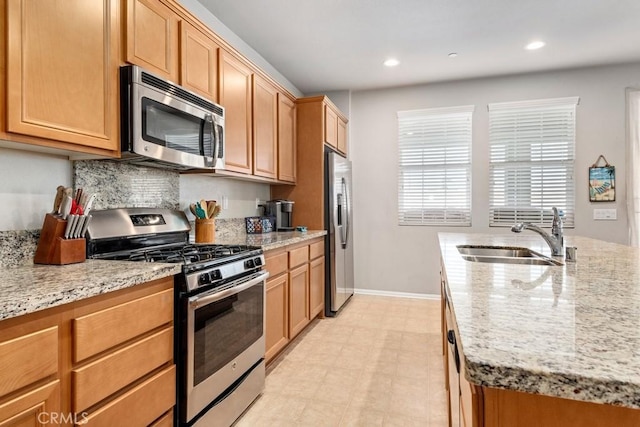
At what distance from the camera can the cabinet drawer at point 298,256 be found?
2791 mm

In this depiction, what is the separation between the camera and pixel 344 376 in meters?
2.40

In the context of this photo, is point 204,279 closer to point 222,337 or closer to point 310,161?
point 222,337

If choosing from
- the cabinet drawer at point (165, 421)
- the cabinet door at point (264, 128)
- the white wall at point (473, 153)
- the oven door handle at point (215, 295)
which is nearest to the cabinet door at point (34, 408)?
the cabinet drawer at point (165, 421)

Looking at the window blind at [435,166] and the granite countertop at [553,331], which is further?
the window blind at [435,166]

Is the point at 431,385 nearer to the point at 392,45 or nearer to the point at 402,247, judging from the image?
the point at 402,247

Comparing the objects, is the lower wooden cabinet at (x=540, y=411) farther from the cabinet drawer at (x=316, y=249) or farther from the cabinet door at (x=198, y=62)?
the cabinet drawer at (x=316, y=249)

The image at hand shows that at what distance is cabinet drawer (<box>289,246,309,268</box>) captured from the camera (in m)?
2.79

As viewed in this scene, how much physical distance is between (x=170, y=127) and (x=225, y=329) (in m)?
1.11

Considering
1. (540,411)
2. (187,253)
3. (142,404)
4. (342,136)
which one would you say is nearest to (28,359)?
(142,404)

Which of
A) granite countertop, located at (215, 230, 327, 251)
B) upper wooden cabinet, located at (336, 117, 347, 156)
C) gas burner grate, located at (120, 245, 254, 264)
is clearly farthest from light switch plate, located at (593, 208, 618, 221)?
gas burner grate, located at (120, 245, 254, 264)

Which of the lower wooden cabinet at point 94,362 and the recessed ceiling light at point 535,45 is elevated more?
the recessed ceiling light at point 535,45

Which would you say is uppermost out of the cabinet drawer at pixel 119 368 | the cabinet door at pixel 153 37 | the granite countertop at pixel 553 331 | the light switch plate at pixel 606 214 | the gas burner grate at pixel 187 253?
the cabinet door at pixel 153 37

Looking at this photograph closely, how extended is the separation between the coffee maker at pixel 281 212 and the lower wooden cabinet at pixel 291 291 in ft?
1.32

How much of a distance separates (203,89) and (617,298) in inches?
88.4
